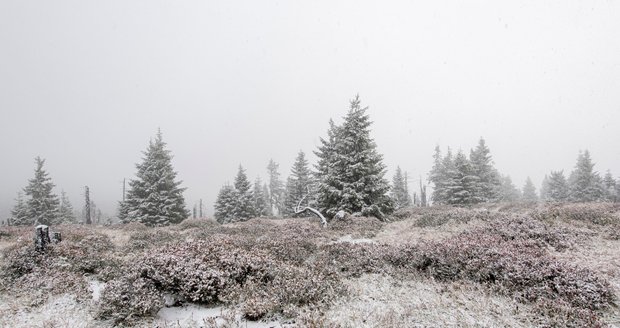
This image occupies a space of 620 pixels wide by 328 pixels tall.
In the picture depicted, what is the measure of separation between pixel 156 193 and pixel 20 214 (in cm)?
2290

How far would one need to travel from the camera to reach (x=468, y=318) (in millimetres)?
5621

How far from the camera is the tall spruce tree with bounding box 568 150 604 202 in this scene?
134 feet

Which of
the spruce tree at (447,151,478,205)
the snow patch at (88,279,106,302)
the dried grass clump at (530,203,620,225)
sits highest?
the spruce tree at (447,151,478,205)

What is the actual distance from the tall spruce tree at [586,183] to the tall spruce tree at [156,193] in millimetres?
51509

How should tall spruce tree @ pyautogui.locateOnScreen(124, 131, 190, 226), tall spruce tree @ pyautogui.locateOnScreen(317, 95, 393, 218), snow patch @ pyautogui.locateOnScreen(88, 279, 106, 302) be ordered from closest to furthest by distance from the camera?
1. snow patch @ pyautogui.locateOnScreen(88, 279, 106, 302)
2. tall spruce tree @ pyautogui.locateOnScreen(317, 95, 393, 218)
3. tall spruce tree @ pyautogui.locateOnScreen(124, 131, 190, 226)

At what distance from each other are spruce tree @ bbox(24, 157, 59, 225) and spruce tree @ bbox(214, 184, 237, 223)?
19.5 metres

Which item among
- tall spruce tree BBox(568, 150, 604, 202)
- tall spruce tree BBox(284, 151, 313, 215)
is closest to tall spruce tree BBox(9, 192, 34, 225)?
tall spruce tree BBox(284, 151, 313, 215)

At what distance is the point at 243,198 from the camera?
35500 mm

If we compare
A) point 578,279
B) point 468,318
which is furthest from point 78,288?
point 578,279

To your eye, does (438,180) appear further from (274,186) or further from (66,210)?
(66,210)

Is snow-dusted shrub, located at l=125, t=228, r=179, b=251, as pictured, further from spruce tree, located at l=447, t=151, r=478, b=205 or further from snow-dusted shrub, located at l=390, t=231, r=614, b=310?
spruce tree, located at l=447, t=151, r=478, b=205

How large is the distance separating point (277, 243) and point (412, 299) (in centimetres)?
562

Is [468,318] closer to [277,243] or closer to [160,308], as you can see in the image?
[160,308]

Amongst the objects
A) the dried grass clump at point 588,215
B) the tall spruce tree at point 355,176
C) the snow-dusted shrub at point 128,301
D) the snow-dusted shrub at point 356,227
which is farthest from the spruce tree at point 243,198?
the snow-dusted shrub at point 128,301
